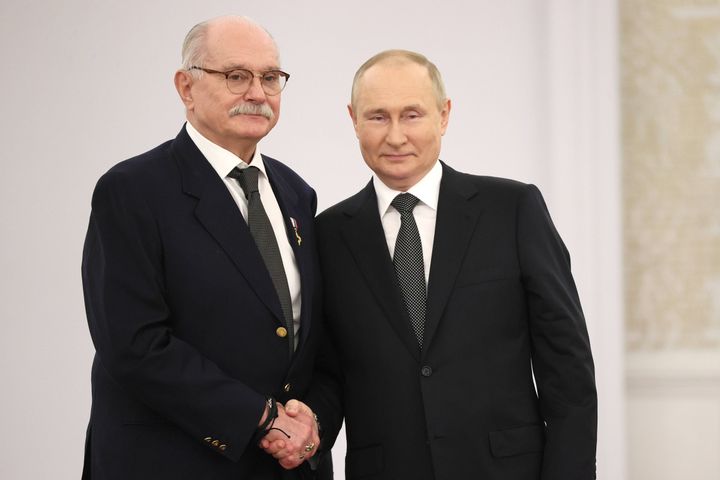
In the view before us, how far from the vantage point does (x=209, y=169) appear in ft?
6.95

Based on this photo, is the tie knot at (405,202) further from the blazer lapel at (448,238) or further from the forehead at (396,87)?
the forehead at (396,87)

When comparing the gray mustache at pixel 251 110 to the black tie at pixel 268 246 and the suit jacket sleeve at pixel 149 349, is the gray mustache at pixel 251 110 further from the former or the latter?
the suit jacket sleeve at pixel 149 349

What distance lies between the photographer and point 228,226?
2047 millimetres

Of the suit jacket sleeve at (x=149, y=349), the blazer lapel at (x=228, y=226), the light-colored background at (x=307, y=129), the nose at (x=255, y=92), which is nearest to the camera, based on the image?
the suit jacket sleeve at (x=149, y=349)

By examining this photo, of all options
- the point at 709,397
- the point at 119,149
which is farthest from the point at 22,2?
the point at 709,397

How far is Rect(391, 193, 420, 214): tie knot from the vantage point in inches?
84.7

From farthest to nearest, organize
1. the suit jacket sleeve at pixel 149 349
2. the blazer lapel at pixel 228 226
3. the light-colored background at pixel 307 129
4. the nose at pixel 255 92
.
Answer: the light-colored background at pixel 307 129
the nose at pixel 255 92
the blazer lapel at pixel 228 226
the suit jacket sleeve at pixel 149 349

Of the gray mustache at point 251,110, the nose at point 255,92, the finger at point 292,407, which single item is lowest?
the finger at point 292,407

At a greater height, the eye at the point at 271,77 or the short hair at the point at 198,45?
the short hair at the point at 198,45

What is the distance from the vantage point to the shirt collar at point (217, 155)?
7.02ft

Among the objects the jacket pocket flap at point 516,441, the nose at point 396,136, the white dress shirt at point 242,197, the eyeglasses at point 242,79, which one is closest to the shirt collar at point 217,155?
the white dress shirt at point 242,197

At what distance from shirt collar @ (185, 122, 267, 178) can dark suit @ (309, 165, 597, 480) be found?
1.18ft

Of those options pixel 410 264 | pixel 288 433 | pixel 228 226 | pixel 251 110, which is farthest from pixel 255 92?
pixel 288 433

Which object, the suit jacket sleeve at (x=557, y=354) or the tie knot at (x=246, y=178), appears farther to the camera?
the tie knot at (x=246, y=178)
